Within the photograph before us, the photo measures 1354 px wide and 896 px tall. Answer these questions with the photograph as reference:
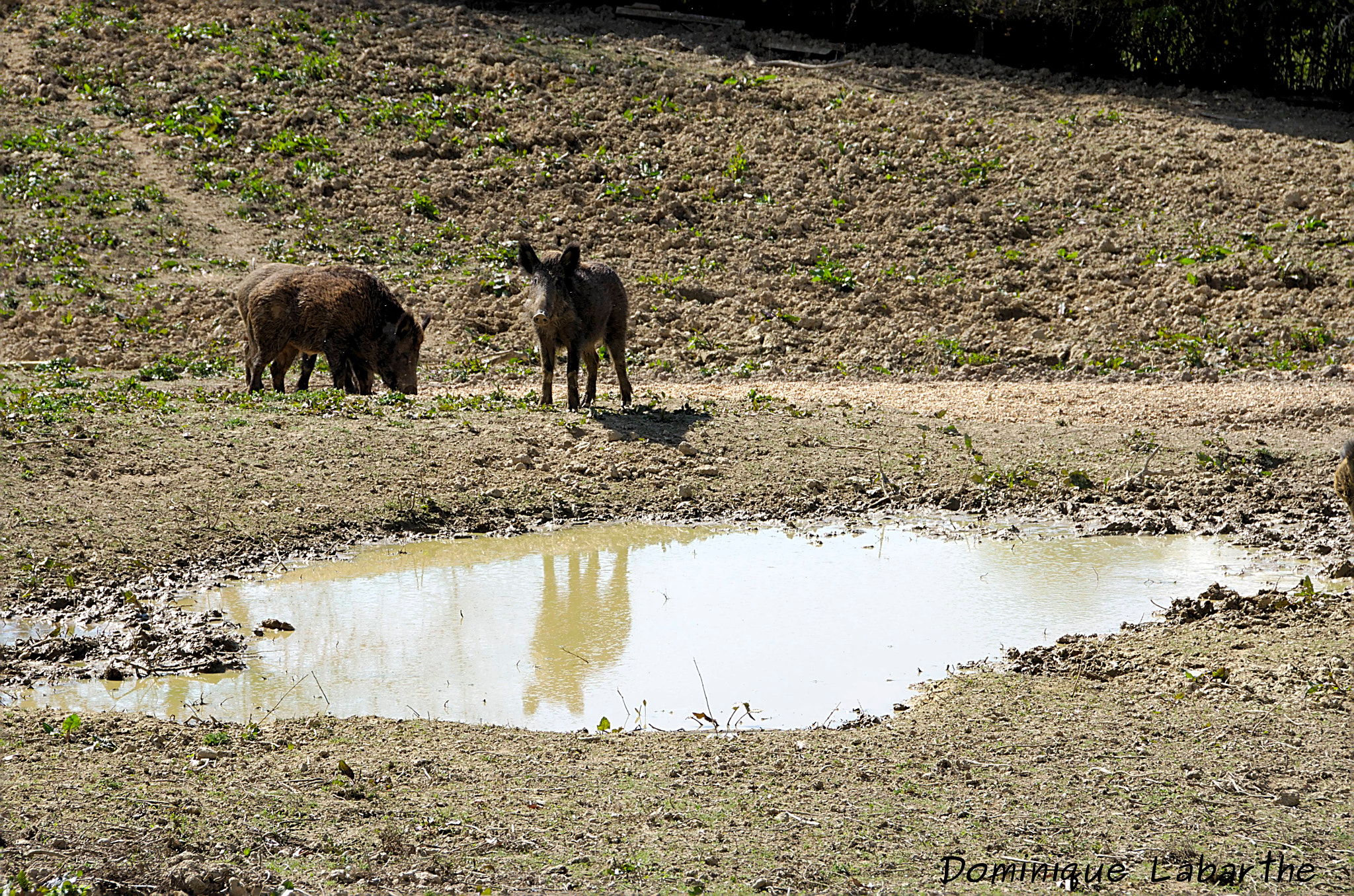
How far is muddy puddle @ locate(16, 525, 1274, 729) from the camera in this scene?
6.93 m

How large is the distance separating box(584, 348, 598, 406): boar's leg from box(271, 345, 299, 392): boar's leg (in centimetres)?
327

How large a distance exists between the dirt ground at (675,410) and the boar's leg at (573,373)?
18.0 inches

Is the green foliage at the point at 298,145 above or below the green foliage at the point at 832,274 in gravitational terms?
above

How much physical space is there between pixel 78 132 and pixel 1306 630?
796 inches

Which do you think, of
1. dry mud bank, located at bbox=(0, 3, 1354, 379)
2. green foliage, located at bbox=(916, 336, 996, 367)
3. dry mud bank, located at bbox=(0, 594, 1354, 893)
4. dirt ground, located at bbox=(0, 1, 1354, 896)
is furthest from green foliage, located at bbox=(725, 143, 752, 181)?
dry mud bank, located at bbox=(0, 594, 1354, 893)

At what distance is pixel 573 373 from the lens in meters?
12.6

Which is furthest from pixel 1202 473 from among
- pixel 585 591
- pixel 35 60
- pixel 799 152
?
pixel 35 60

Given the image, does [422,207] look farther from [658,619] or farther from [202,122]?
[658,619]

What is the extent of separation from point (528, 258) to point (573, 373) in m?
1.17

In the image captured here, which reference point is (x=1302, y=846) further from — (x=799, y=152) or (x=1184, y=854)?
(x=799, y=152)

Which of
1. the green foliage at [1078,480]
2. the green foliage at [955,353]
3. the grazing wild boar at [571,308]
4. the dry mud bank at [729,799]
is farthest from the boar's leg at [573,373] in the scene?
the dry mud bank at [729,799]

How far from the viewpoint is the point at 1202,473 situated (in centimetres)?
1109

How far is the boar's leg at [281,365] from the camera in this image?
14039 mm

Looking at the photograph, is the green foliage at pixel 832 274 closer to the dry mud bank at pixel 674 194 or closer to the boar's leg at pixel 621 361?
the dry mud bank at pixel 674 194
